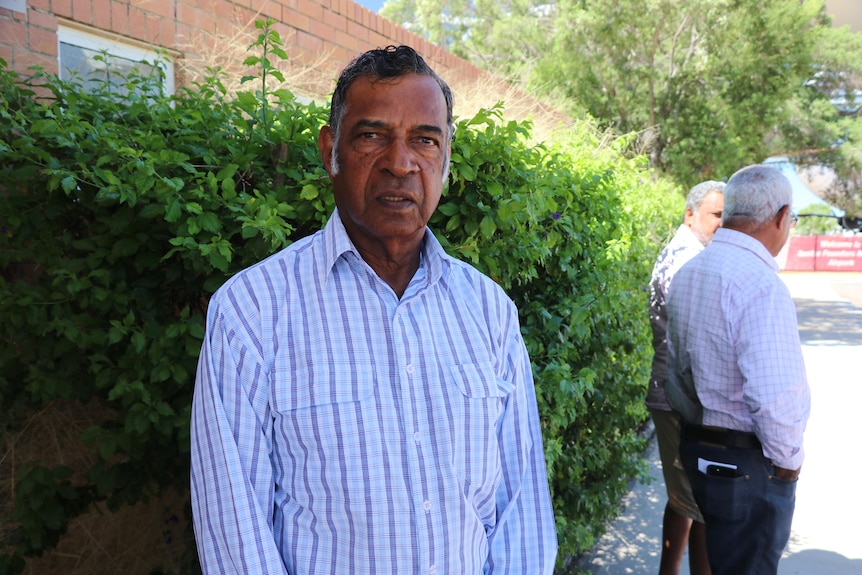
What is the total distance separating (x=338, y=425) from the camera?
1508 millimetres

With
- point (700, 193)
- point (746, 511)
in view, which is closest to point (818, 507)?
point (700, 193)

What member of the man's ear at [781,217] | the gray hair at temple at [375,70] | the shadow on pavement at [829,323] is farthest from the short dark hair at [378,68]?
Answer: the shadow on pavement at [829,323]

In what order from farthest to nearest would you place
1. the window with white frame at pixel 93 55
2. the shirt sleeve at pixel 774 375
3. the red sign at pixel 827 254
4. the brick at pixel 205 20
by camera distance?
1. the red sign at pixel 827 254
2. the brick at pixel 205 20
3. the window with white frame at pixel 93 55
4. the shirt sleeve at pixel 774 375

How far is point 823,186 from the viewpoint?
34750mm

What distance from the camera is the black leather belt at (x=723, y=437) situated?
9.82ft

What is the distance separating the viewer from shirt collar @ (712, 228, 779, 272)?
3061 millimetres

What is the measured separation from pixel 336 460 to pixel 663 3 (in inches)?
722

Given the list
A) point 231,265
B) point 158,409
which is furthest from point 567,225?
point 158,409

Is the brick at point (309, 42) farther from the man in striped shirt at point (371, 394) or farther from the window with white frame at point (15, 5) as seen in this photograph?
the man in striped shirt at point (371, 394)

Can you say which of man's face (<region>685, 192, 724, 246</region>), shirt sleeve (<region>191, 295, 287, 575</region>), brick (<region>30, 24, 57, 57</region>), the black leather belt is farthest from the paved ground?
brick (<region>30, 24, 57, 57</region>)

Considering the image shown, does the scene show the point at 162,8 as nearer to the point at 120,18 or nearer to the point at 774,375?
the point at 120,18

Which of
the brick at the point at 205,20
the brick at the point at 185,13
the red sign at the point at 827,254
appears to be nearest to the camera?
the brick at the point at 185,13

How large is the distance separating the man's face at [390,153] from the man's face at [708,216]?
3.29m

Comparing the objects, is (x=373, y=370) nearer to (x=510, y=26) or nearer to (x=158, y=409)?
(x=158, y=409)
